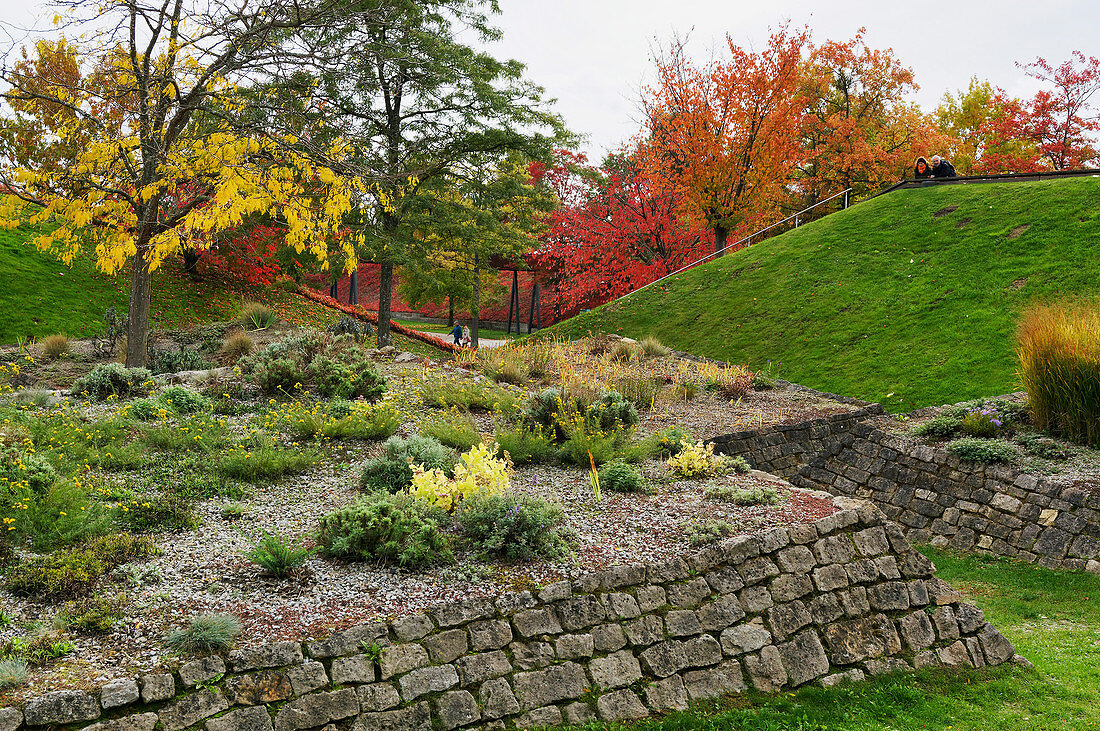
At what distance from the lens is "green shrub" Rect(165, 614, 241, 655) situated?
151 inches

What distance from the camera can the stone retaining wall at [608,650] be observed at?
3.72 m

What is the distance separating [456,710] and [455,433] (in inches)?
148

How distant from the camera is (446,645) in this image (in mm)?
4316

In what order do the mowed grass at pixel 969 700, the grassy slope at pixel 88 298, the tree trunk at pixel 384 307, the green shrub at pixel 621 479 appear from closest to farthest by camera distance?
the mowed grass at pixel 969 700
the green shrub at pixel 621 479
the grassy slope at pixel 88 298
the tree trunk at pixel 384 307

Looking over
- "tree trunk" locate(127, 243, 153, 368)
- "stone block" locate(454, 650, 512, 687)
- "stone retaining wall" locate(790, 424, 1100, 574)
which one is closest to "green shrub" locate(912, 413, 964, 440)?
"stone retaining wall" locate(790, 424, 1100, 574)

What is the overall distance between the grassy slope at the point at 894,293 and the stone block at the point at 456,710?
10591 millimetres

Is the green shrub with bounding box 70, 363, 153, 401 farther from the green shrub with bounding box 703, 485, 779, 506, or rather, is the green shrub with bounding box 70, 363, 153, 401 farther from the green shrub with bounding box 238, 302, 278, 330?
the green shrub with bounding box 703, 485, 779, 506

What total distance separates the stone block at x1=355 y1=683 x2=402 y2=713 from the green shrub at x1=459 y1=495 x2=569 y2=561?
4.22 feet

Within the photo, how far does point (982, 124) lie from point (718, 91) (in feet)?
48.8

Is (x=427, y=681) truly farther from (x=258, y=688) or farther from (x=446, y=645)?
(x=258, y=688)

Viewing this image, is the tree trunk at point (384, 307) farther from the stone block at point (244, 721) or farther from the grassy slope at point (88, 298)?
the stone block at point (244, 721)

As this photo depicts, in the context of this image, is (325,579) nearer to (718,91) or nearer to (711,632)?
(711,632)

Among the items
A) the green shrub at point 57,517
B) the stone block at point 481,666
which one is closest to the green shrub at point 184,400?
the green shrub at point 57,517

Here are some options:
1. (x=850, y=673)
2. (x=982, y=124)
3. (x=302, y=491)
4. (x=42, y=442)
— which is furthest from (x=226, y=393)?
(x=982, y=124)
